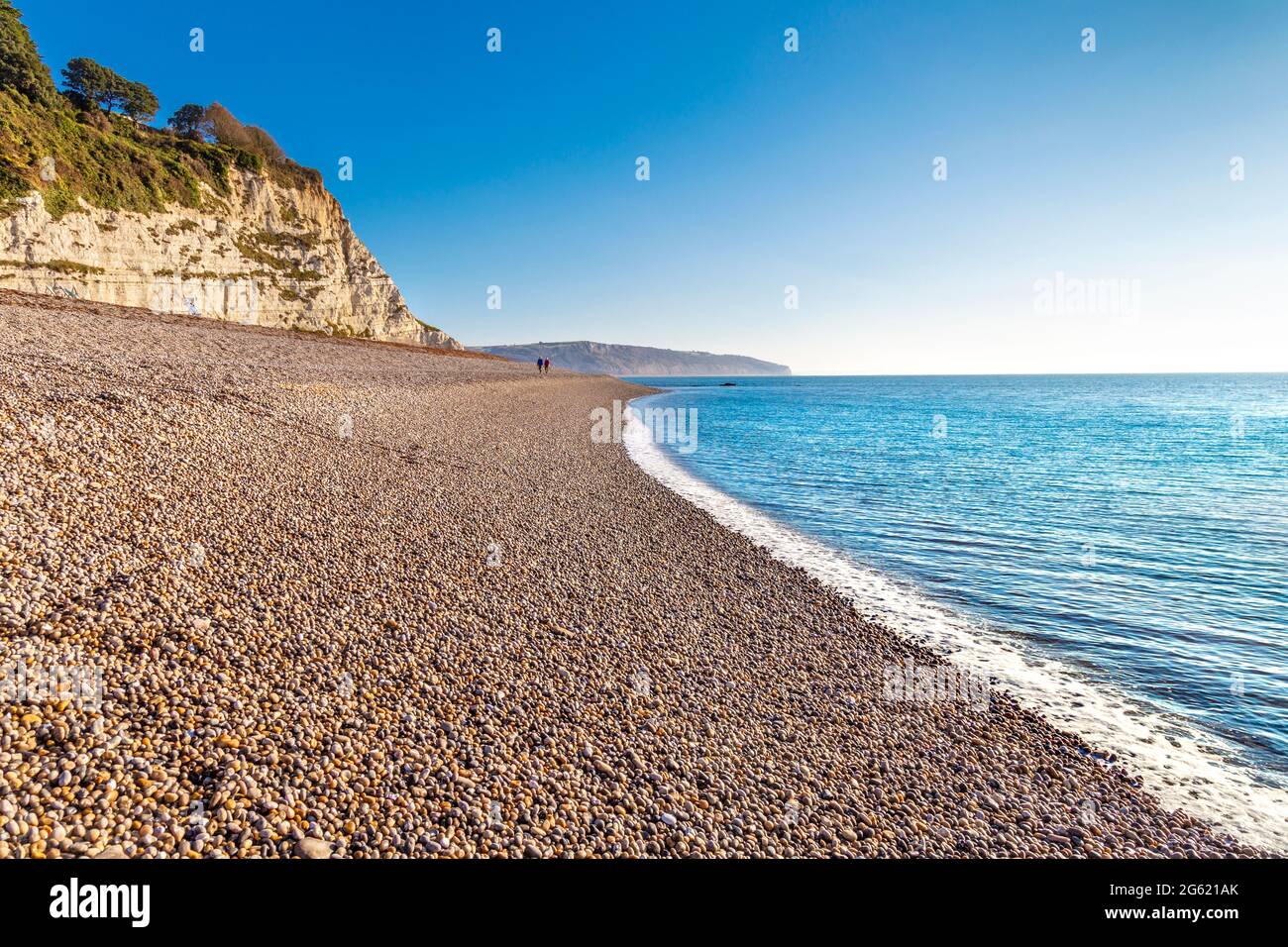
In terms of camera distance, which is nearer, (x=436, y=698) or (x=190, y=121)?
(x=436, y=698)

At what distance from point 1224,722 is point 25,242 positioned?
54.1 meters

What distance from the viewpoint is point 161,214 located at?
4388cm

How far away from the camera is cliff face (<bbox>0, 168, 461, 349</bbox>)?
34.8 metres

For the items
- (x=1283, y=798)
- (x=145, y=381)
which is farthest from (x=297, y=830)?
(x=145, y=381)

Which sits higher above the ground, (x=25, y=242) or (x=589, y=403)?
→ (x=25, y=242)

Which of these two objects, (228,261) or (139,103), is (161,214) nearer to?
(228,261)

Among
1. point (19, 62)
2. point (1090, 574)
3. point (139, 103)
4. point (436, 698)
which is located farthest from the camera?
point (139, 103)

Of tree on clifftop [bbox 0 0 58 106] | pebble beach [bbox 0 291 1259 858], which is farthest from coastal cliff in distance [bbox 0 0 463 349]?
pebble beach [bbox 0 291 1259 858]

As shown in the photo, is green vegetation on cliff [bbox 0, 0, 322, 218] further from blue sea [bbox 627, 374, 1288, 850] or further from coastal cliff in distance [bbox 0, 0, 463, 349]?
blue sea [bbox 627, 374, 1288, 850]

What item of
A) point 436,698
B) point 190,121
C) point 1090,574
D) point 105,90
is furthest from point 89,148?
point 1090,574

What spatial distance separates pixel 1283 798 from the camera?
19.9 ft

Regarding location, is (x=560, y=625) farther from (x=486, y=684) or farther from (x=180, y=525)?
(x=180, y=525)

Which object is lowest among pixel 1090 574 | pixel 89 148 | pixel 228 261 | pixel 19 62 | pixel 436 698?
pixel 1090 574

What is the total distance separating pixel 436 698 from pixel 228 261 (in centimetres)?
5940
